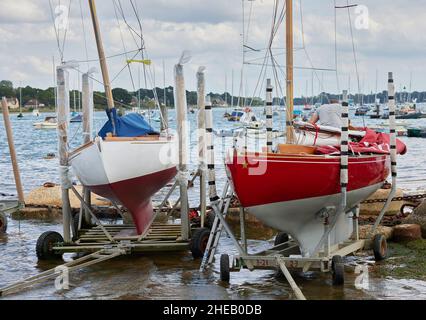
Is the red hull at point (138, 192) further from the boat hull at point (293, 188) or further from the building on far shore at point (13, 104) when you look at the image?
the building on far shore at point (13, 104)

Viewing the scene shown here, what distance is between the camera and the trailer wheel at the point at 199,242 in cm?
1544

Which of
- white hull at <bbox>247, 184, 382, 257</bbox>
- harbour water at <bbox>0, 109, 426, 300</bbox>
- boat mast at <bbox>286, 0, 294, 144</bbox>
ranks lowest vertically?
harbour water at <bbox>0, 109, 426, 300</bbox>

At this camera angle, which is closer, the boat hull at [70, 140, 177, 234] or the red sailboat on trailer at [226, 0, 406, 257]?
the red sailboat on trailer at [226, 0, 406, 257]

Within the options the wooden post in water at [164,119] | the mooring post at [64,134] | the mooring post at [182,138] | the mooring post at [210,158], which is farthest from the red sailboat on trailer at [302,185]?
the wooden post in water at [164,119]

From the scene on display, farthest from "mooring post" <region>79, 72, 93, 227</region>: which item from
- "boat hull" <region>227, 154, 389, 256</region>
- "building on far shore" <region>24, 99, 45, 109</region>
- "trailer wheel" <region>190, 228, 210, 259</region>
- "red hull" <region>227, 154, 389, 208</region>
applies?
"building on far shore" <region>24, 99, 45, 109</region>

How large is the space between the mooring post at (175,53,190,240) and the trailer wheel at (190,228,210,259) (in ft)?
1.09

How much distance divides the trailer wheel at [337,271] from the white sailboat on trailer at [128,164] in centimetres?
440

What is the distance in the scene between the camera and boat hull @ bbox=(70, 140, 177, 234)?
15.7 metres

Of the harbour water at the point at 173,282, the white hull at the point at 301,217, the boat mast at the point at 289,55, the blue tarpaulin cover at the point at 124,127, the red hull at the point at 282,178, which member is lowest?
the harbour water at the point at 173,282

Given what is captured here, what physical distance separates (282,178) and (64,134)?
502 centimetres

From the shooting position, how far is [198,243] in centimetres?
1544

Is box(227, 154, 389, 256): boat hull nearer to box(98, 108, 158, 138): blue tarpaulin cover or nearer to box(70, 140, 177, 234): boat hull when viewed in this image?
box(70, 140, 177, 234): boat hull
